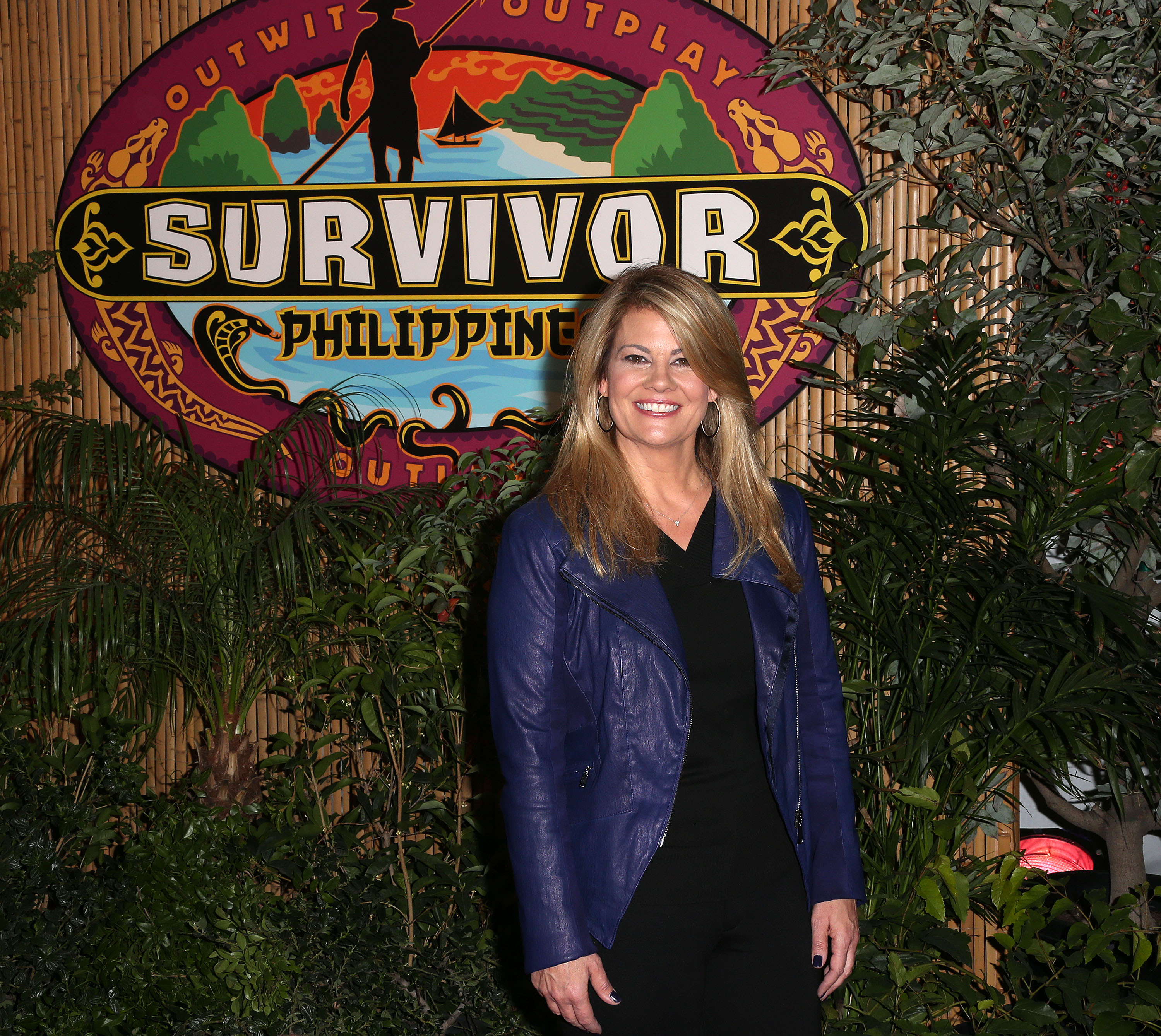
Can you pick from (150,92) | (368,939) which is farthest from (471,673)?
(150,92)

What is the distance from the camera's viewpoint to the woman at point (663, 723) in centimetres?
136

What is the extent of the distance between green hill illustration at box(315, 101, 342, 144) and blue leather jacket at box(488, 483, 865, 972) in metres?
2.14

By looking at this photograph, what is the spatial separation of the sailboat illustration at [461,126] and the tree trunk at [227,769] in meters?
1.86

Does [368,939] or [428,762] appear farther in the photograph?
[428,762]

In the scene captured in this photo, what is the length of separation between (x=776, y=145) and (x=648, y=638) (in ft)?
6.64

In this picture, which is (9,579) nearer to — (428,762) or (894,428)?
(428,762)

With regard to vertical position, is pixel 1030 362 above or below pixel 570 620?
above

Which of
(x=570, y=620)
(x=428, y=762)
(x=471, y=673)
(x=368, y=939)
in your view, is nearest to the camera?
(x=570, y=620)

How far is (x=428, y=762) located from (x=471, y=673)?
1.28 feet

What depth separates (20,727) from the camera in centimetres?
266

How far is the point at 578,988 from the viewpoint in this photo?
4.37ft

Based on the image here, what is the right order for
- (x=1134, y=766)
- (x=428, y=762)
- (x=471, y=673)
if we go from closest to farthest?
(x=1134, y=766) → (x=471, y=673) → (x=428, y=762)

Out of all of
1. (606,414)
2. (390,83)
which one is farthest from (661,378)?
(390,83)

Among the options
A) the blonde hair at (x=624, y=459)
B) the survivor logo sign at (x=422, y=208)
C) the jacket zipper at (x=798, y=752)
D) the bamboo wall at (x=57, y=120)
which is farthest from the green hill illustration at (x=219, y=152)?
the jacket zipper at (x=798, y=752)
